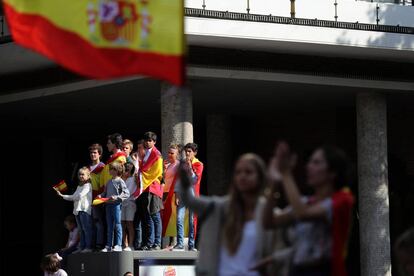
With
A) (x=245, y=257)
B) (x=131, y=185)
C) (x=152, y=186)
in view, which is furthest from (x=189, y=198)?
(x=152, y=186)

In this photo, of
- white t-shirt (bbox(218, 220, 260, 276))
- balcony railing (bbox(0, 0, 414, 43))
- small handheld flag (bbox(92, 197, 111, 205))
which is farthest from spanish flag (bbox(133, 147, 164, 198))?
white t-shirt (bbox(218, 220, 260, 276))

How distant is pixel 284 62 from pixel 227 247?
17562mm

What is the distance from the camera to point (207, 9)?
24.2 m

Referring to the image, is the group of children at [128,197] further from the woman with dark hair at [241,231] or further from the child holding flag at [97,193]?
the woman with dark hair at [241,231]

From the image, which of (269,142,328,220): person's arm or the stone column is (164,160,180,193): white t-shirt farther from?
(269,142,328,220): person's arm

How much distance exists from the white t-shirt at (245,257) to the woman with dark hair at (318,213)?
25 centimetres

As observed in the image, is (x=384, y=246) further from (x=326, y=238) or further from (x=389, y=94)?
(x=326, y=238)

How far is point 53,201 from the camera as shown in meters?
36.4

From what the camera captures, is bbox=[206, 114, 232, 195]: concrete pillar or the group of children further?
bbox=[206, 114, 232, 195]: concrete pillar

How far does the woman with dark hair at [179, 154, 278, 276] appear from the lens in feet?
28.6

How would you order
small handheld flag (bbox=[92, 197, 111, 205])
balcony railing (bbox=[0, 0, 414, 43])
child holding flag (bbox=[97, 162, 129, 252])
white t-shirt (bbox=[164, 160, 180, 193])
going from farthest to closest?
1. balcony railing (bbox=[0, 0, 414, 43])
2. white t-shirt (bbox=[164, 160, 180, 193])
3. small handheld flag (bbox=[92, 197, 111, 205])
4. child holding flag (bbox=[97, 162, 129, 252])

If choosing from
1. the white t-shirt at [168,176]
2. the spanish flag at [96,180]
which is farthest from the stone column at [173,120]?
the spanish flag at [96,180]

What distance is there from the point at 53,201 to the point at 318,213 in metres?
28.5

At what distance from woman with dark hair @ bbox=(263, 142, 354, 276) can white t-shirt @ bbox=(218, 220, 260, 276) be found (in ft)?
0.83
